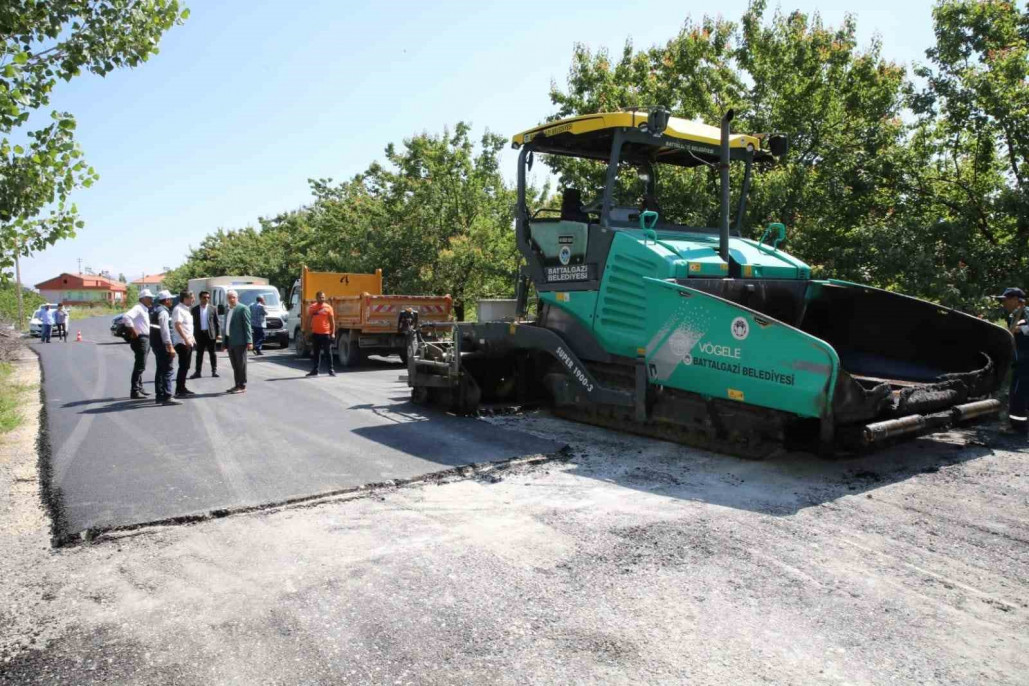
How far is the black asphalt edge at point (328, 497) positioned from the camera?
4555 mm

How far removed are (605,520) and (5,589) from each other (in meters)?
3.46

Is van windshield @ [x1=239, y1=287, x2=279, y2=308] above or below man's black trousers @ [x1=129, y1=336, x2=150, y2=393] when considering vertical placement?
above

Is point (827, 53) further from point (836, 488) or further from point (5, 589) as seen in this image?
point (5, 589)

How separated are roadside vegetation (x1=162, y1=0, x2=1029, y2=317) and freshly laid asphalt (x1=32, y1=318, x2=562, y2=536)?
4338 mm

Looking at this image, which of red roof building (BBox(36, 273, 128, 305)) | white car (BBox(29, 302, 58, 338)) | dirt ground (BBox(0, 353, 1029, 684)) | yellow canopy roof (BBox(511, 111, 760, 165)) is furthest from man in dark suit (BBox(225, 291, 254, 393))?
red roof building (BBox(36, 273, 128, 305))

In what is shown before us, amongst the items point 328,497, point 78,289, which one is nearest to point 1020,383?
point 328,497

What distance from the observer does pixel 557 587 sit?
3740mm

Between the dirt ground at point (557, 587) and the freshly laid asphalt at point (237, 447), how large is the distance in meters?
0.42

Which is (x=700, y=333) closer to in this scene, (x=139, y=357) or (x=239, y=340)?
(x=239, y=340)

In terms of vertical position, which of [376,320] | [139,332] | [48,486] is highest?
[376,320]

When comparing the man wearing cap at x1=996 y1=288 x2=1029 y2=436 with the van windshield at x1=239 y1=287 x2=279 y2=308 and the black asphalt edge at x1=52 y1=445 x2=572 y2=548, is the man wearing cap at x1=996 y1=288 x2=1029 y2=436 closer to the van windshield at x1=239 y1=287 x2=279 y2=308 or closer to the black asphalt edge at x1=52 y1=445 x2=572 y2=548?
the black asphalt edge at x1=52 y1=445 x2=572 y2=548

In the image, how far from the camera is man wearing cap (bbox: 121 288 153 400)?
10773mm

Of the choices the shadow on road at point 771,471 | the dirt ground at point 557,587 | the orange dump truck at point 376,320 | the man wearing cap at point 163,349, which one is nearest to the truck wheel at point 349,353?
the orange dump truck at point 376,320

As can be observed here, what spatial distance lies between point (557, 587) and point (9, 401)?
10434 mm
